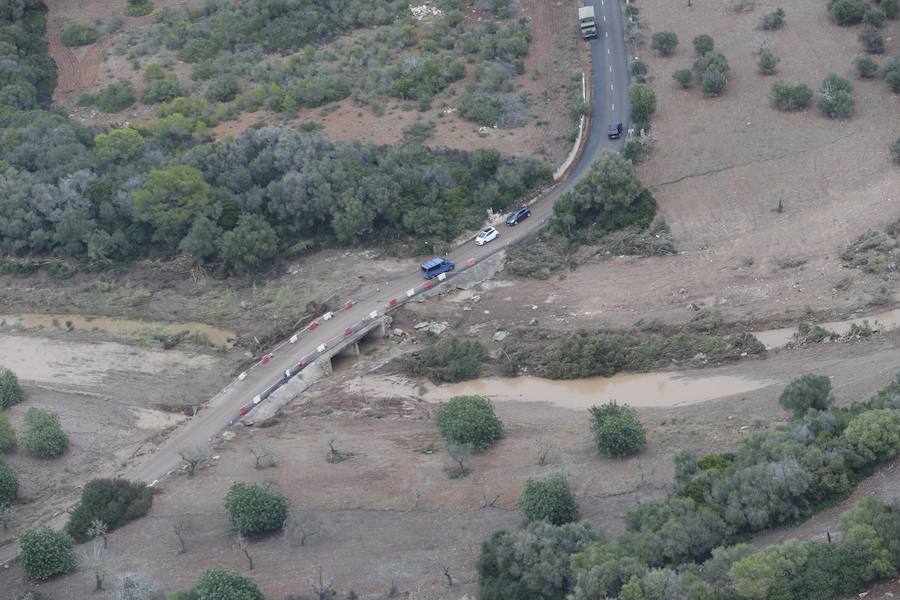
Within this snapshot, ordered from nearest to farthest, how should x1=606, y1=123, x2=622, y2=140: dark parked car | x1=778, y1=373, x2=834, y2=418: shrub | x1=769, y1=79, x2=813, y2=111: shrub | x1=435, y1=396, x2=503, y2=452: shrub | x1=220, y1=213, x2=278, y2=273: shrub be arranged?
x1=778, y1=373, x2=834, y2=418: shrub < x1=435, y1=396, x2=503, y2=452: shrub < x1=220, y1=213, x2=278, y2=273: shrub < x1=769, y1=79, x2=813, y2=111: shrub < x1=606, y1=123, x2=622, y2=140: dark parked car

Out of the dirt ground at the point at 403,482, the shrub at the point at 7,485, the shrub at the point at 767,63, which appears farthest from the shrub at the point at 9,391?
the shrub at the point at 767,63

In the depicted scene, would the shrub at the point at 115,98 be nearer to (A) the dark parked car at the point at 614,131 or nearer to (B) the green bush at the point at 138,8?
(B) the green bush at the point at 138,8

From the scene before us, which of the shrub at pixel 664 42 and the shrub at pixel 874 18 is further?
the shrub at pixel 664 42

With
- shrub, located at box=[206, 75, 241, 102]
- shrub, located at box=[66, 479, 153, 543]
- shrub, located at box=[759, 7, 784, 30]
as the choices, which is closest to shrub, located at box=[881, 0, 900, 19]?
shrub, located at box=[759, 7, 784, 30]

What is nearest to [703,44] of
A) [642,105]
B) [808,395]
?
[642,105]

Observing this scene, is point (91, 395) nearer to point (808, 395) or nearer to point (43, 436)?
point (43, 436)

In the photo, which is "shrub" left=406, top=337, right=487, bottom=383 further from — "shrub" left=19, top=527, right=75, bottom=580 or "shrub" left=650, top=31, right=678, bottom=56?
"shrub" left=650, top=31, right=678, bottom=56

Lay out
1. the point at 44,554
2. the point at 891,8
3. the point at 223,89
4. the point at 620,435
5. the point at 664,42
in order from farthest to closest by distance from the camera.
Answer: the point at 223,89
the point at 664,42
the point at 891,8
the point at 620,435
the point at 44,554
